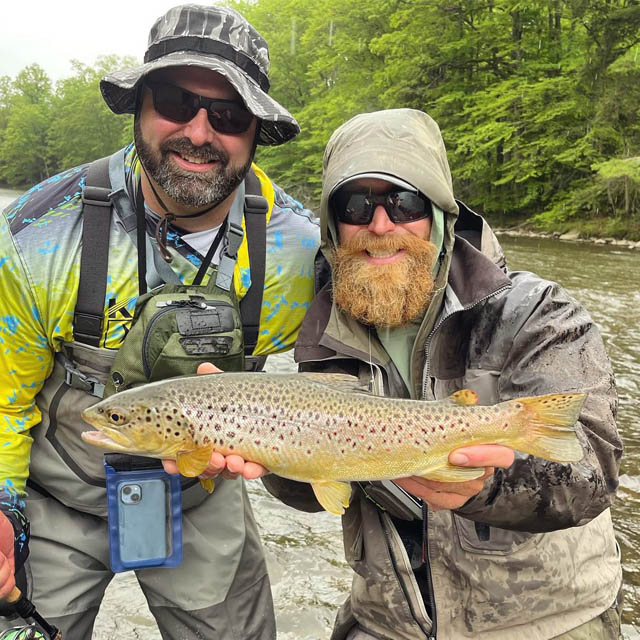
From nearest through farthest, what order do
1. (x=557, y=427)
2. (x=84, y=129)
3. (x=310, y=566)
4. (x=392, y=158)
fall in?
(x=557, y=427)
(x=392, y=158)
(x=310, y=566)
(x=84, y=129)

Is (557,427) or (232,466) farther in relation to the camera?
(232,466)

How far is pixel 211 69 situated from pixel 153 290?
0.99m

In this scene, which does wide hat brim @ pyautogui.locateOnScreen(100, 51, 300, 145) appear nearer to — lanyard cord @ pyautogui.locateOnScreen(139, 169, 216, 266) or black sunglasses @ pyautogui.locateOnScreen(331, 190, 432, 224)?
lanyard cord @ pyautogui.locateOnScreen(139, 169, 216, 266)

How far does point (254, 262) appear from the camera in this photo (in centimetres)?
280

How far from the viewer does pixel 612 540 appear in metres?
2.56

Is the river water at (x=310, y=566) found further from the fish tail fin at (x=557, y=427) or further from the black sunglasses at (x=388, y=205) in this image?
the black sunglasses at (x=388, y=205)

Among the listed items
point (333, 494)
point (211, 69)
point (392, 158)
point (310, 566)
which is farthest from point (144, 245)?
point (310, 566)

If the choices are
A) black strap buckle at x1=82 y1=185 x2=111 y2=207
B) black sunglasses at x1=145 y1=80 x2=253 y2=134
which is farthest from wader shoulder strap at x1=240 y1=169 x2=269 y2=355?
black strap buckle at x1=82 y1=185 x2=111 y2=207

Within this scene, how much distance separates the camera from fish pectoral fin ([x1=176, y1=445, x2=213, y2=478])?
2295 millimetres

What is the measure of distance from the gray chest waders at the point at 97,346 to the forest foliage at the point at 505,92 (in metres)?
19.7

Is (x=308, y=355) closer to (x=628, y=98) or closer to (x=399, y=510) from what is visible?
(x=399, y=510)

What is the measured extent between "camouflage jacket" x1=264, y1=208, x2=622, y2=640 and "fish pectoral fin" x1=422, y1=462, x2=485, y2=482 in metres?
0.08

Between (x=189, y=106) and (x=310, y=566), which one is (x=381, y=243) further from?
(x=310, y=566)

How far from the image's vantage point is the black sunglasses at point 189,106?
2727mm
